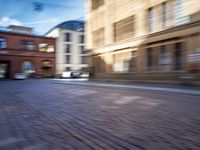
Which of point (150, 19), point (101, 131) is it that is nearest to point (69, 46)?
point (150, 19)

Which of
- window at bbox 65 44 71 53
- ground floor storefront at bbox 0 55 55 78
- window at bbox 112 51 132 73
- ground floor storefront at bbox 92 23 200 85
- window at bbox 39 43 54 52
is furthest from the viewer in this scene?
window at bbox 65 44 71 53

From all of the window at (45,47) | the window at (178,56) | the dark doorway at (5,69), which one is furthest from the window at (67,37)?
the window at (178,56)

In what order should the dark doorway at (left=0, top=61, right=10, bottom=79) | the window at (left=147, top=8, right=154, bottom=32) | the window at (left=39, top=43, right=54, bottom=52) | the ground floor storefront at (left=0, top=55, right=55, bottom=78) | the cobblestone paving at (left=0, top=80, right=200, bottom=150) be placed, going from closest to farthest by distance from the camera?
the cobblestone paving at (left=0, top=80, right=200, bottom=150) < the window at (left=147, top=8, right=154, bottom=32) < the ground floor storefront at (left=0, top=55, right=55, bottom=78) < the dark doorway at (left=0, top=61, right=10, bottom=79) < the window at (left=39, top=43, right=54, bottom=52)

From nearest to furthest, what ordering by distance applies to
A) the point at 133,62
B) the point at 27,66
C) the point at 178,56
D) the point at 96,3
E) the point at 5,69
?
1. the point at 178,56
2. the point at 133,62
3. the point at 96,3
4. the point at 27,66
5. the point at 5,69

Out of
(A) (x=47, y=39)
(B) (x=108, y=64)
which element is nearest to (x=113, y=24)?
(B) (x=108, y=64)

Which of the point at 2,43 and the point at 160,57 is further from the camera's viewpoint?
the point at 2,43

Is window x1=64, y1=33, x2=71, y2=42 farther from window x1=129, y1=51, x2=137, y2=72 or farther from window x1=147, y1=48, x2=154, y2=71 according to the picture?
window x1=147, y1=48, x2=154, y2=71

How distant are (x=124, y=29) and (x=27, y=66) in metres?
28.7

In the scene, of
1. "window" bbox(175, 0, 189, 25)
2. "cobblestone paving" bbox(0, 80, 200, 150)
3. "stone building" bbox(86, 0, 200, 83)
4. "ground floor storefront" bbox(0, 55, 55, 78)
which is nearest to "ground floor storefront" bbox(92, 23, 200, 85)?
"stone building" bbox(86, 0, 200, 83)

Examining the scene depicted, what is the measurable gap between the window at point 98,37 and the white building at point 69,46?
2377 cm

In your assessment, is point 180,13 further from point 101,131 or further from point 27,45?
point 27,45

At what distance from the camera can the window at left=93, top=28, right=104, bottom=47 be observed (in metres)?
27.2

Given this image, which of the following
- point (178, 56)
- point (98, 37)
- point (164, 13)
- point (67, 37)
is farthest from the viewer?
point (67, 37)

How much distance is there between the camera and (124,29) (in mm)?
23375
